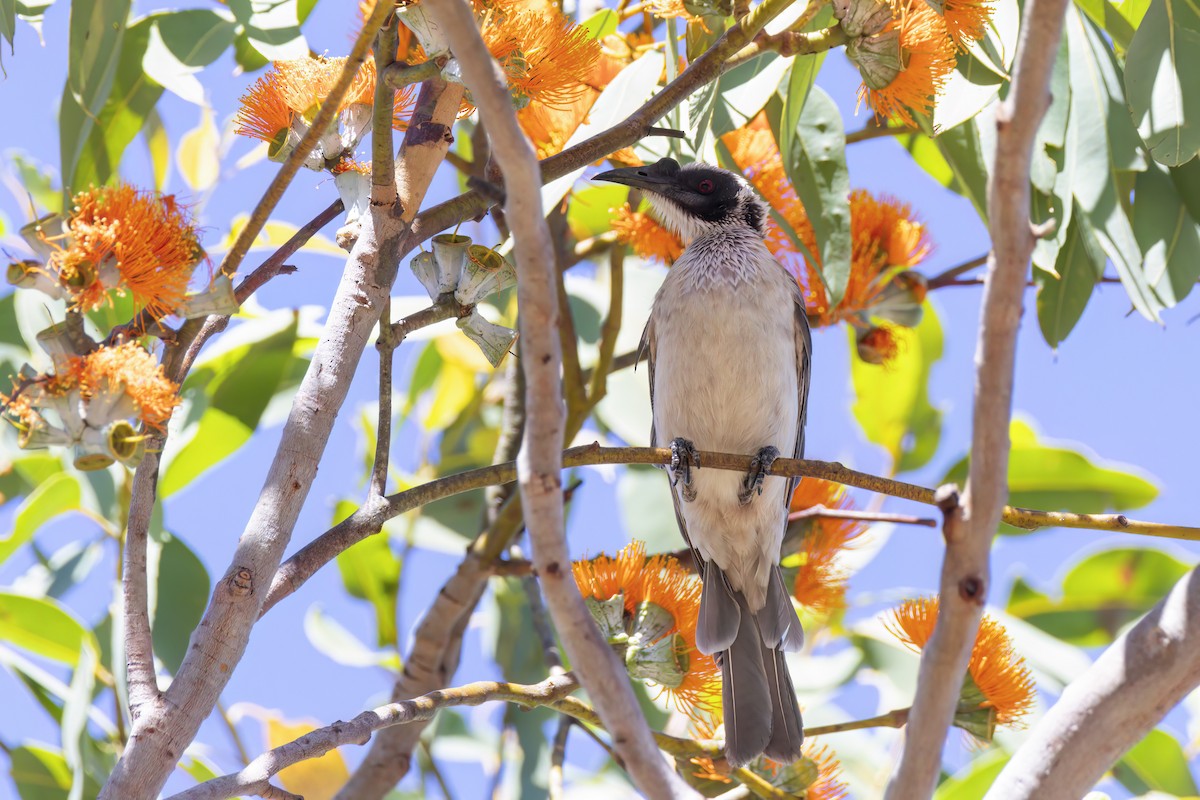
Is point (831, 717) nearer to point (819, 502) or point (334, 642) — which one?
point (819, 502)

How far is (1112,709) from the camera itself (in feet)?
5.41

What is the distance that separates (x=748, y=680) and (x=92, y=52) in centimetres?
220

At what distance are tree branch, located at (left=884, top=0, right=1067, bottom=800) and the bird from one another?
1.96 m

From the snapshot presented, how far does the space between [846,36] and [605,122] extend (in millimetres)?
749

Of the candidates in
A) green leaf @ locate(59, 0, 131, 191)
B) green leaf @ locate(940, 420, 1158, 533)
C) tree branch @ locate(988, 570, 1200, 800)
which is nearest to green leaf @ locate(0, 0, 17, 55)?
green leaf @ locate(59, 0, 131, 191)

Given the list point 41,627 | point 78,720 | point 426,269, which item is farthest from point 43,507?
point 426,269

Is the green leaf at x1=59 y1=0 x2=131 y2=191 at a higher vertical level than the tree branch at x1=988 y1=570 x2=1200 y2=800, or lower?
higher

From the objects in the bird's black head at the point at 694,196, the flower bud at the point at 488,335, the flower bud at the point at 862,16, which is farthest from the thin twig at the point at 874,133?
the flower bud at the point at 488,335

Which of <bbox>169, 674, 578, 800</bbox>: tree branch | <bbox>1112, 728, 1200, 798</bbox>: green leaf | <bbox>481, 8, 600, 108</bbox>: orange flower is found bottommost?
<bbox>1112, 728, 1200, 798</bbox>: green leaf

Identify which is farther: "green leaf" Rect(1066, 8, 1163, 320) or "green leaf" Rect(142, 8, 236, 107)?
"green leaf" Rect(142, 8, 236, 107)

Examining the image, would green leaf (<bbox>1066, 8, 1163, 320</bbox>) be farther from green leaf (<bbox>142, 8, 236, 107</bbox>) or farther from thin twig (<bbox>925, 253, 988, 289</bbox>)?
green leaf (<bbox>142, 8, 236, 107</bbox>)

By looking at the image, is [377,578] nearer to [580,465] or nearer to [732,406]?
[732,406]

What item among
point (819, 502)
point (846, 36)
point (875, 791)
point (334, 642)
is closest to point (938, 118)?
point (846, 36)

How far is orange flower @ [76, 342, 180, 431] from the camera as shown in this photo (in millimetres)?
1778
